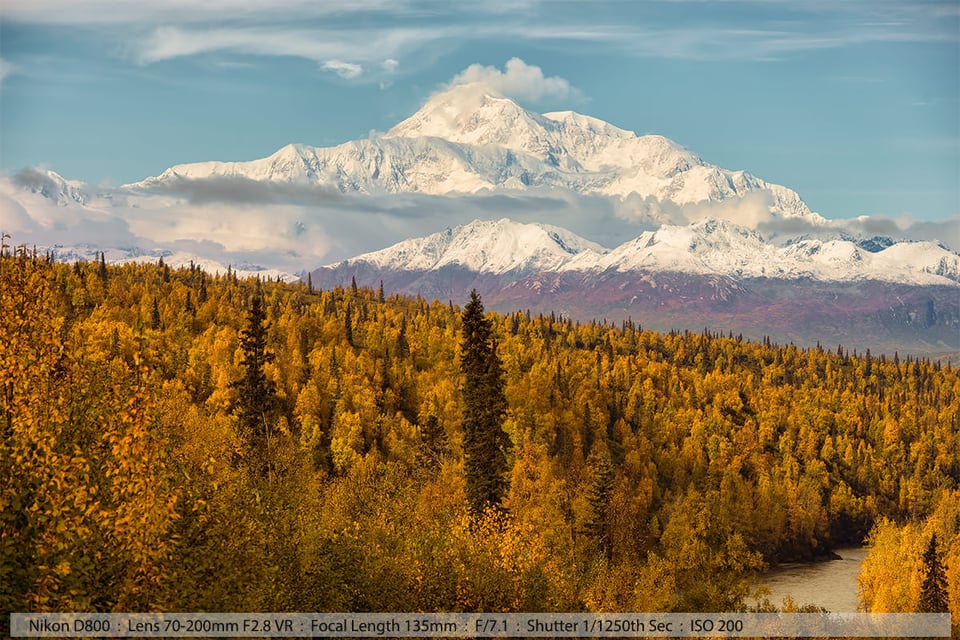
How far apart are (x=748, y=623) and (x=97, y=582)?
53.9m

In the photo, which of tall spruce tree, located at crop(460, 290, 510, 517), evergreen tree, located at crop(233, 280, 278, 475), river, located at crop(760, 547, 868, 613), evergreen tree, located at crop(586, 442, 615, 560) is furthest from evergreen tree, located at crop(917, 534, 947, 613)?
evergreen tree, located at crop(233, 280, 278, 475)

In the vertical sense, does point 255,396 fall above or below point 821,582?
above

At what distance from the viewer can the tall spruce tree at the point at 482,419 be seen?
7388cm

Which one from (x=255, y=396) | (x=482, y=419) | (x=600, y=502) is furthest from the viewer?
(x=600, y=502)

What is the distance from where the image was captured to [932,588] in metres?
94.3

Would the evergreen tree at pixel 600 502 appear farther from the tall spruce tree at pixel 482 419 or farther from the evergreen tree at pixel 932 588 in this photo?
the tall spruce tree at pixel 482 419

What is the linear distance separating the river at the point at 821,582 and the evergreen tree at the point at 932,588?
115 ft

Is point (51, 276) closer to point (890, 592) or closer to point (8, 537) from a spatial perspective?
point (8, 537)

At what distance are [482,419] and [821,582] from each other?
115 m

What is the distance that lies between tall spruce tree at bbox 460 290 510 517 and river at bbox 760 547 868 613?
249 ft

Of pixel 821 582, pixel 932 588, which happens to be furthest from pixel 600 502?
pixel 821 582

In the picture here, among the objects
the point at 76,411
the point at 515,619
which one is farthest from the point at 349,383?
the point at 76,411

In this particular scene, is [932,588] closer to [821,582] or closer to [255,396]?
[821,582]

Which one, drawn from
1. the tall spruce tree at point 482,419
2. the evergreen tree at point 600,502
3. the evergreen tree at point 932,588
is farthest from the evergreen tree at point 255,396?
the evergreen tree at point 932,588
